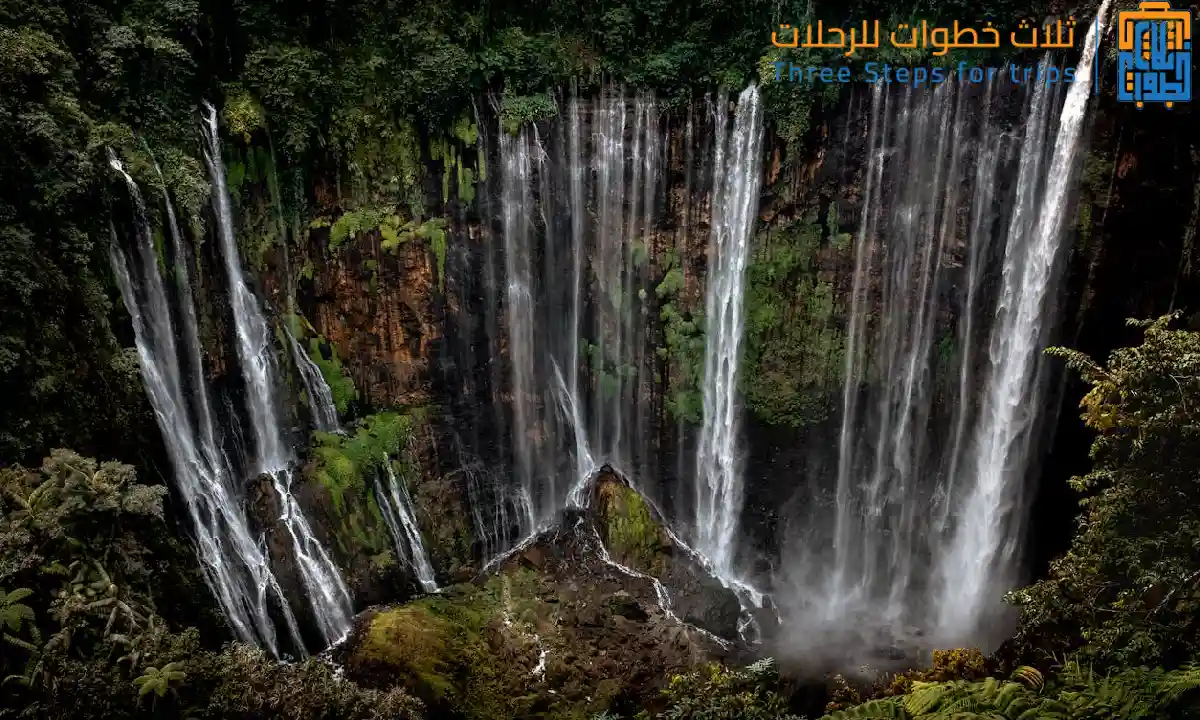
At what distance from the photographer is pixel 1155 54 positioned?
11.3 metres

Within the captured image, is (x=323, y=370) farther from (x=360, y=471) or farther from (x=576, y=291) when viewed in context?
(x=576, y=291)

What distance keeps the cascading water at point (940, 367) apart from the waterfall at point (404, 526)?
22.4ft

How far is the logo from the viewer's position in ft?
36.7

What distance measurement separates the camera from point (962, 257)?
14102mm

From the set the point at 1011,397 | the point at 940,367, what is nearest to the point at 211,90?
the point at 940,367

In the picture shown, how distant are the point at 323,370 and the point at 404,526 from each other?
10.6 ft

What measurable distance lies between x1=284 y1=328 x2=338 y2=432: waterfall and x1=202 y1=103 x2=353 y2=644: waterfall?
0.55m

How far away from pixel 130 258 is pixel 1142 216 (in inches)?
597

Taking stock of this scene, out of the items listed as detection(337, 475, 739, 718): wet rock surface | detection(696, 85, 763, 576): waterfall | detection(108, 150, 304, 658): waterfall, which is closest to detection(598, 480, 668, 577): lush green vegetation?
detection(337, 475, 739, 718): wet rock surface

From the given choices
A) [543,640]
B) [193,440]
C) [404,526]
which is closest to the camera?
[543,640]

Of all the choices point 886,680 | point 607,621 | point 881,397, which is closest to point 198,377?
point 607,621

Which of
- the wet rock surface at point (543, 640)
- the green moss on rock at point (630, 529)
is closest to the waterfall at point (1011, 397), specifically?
the wet rock surface at point (543, 640)

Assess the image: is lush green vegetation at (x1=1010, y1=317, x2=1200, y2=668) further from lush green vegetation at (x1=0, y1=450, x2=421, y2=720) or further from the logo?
lush green vegetation at (x1=0, y1=450, x2=421, y2=720)

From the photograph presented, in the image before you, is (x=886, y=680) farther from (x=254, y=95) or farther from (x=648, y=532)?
(x=254, y=95)
